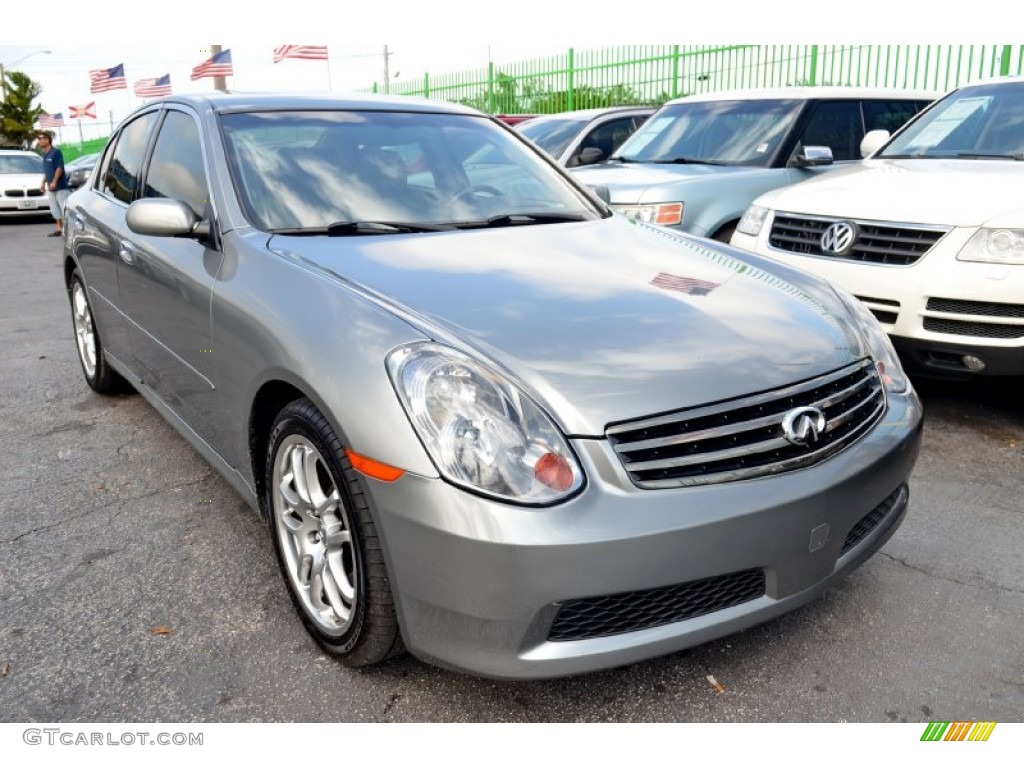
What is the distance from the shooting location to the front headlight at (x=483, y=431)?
1.95 metres

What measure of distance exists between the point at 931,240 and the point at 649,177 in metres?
2.54

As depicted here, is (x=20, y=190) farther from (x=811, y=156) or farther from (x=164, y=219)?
(x=164, y=219)

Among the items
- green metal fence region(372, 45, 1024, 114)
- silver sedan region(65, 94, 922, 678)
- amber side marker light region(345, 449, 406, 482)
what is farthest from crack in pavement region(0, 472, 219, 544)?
green metal fence region(372, 45, 1024, 114)

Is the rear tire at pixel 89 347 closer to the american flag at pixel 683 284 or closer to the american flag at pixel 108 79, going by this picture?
the american flag at pixel 683 284

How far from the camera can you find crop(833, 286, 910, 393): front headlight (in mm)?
2697

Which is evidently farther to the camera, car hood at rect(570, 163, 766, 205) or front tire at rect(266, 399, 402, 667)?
car hood at rect(570, 163, 766, 205)

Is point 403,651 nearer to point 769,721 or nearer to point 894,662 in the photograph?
point 769,721

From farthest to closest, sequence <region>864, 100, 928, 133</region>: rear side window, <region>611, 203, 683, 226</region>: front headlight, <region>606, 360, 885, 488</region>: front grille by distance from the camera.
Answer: <region>864, 100, 928, 133</region>: rear side window, <region>611, 203, 683, 226</region>: front headlight, <region>606, 360, 885, 488</region>: front grille

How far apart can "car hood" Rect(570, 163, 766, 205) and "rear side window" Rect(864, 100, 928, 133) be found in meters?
1.46

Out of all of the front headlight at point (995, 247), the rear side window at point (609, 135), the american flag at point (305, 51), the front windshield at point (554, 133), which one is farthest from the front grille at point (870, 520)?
the american flag at point (305, 51)

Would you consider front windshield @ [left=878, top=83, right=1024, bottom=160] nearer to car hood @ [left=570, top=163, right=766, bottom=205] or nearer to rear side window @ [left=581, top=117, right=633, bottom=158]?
car hood @ [left=570, top=163, right=766, bottom=205]

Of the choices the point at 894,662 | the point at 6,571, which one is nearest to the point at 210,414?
the point at 6,571

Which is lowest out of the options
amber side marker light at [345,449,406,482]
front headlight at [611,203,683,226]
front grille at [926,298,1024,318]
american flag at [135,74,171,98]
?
front grille at [926,298,1024,318]

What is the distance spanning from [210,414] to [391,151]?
1.17 metres
